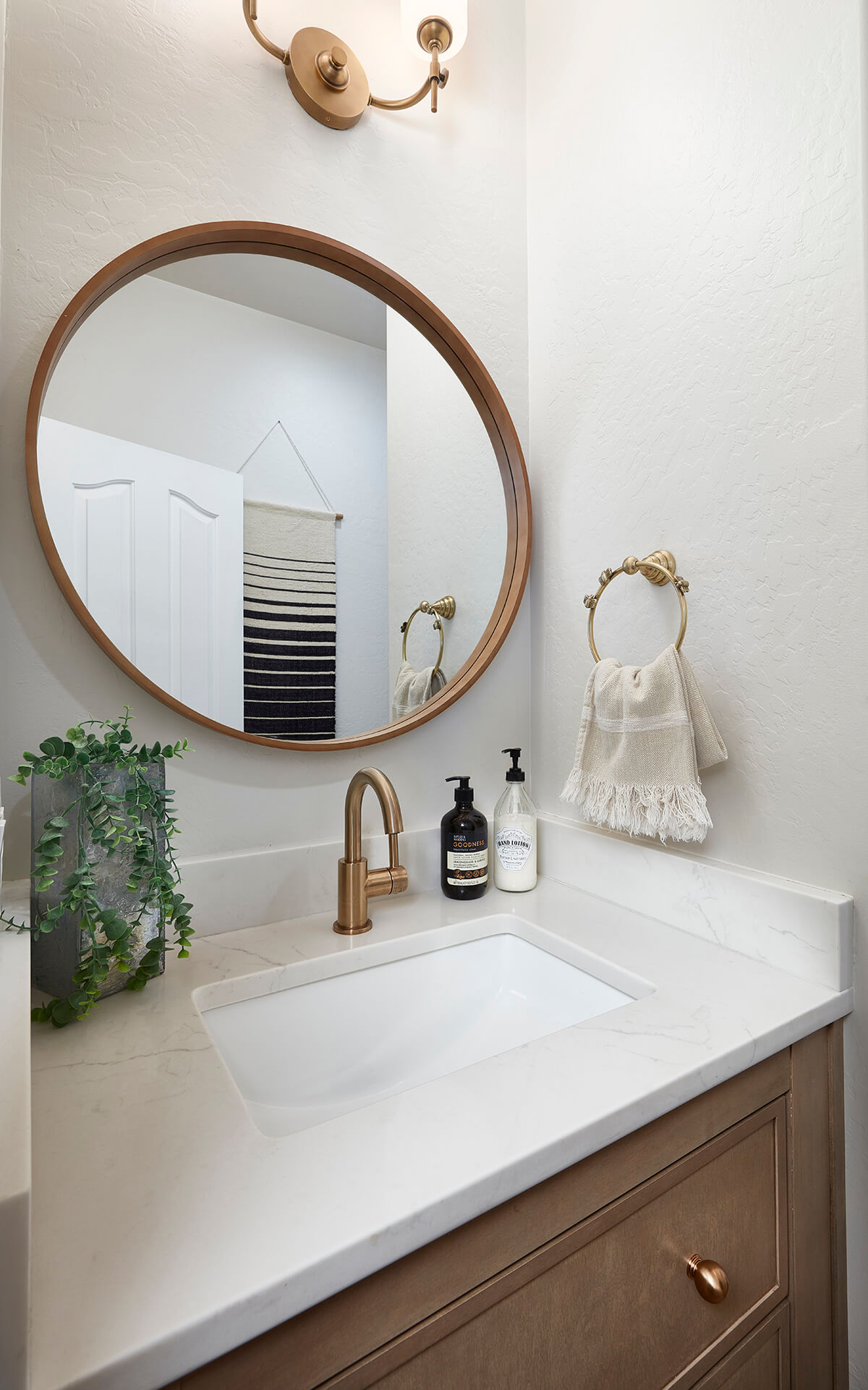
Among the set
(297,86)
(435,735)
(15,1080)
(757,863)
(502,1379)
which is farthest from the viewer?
(435,735)

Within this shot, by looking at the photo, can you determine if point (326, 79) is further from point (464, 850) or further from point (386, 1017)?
point (386, 1017)

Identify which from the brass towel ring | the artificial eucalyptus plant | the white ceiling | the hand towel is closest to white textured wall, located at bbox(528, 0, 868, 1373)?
the brass towel ring

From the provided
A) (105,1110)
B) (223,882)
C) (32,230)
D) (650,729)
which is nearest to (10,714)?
(223,882)

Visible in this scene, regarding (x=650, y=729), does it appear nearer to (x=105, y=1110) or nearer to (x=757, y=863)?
(x=757, y=863)

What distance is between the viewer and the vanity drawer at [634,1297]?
20.4 inches

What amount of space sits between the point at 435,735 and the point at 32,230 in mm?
898

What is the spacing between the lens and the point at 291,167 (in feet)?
3.45

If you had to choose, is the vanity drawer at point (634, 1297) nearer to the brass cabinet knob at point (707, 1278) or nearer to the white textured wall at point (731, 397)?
the brass cabinet knob at point (707, 1278)

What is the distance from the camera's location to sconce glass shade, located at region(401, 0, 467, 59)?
1102mm

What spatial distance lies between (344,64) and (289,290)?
0.38m

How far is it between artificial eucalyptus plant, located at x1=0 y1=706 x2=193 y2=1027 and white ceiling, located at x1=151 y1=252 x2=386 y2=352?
26.1 inches

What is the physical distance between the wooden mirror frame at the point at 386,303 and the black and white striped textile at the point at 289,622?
4 cm

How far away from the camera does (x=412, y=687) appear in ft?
3.75

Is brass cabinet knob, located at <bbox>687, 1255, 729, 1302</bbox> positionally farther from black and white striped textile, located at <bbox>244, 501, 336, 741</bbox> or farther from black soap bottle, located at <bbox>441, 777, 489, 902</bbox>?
black and white striped textile, located at <bbox>244, 501, 336, 741</bbox>
